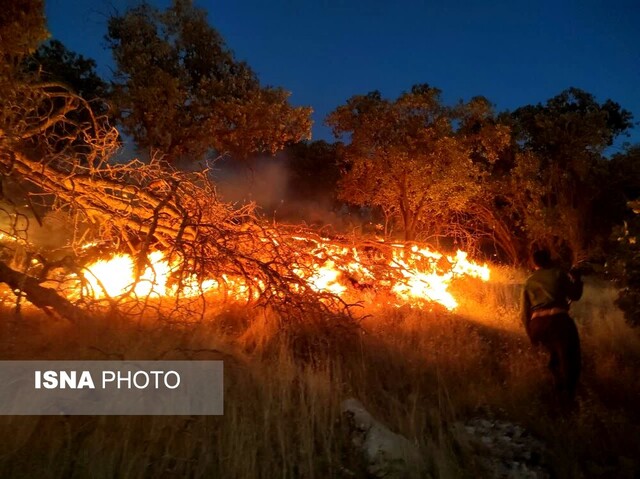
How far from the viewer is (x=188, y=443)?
378 cm

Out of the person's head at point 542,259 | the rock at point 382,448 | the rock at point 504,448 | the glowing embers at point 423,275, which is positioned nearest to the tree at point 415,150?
the glowing embers at point 423,275

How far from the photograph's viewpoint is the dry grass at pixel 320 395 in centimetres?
367

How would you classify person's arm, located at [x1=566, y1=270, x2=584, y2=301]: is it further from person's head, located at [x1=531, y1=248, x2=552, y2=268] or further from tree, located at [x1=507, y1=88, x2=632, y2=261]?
tree, located at [x1=507, y1=88, x2=632, y2=261]

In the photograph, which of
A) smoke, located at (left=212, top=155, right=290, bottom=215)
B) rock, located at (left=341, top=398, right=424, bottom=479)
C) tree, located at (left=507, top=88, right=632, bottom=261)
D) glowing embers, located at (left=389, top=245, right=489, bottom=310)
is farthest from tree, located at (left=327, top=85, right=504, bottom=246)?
rock, located at (left=341, top=398, right=424, bottom=479)

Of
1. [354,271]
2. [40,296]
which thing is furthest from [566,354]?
[40,296]

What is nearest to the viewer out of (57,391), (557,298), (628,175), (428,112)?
(57,391)

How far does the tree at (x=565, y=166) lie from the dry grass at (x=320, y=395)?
287 inches

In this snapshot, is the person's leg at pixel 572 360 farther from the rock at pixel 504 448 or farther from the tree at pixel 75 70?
the tree at pixel 75 70

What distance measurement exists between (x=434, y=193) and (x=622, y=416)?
839 cm

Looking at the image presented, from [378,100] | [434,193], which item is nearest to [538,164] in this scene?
[434,193]

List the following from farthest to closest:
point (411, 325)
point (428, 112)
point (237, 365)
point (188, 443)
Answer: point (428, 112)
point (411, 325)
point (237, 365)
point (188, 443)

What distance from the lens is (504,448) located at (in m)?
4.53

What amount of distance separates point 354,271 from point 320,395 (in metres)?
4.14

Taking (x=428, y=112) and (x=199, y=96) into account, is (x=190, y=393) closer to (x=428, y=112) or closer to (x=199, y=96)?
(x=199, y=96)
